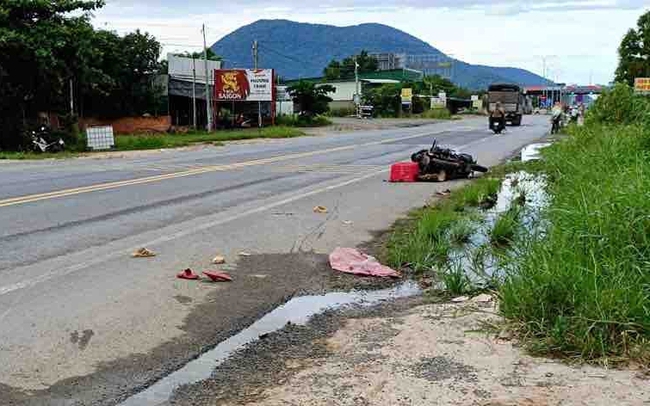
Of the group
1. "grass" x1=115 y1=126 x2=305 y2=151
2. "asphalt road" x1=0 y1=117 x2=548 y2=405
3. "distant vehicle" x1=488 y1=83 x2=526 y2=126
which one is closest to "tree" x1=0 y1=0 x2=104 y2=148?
"grass" x1=115 y1=126 x2=305 y2=151

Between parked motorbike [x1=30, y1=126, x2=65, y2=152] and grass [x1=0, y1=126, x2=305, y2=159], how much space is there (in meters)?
0.73

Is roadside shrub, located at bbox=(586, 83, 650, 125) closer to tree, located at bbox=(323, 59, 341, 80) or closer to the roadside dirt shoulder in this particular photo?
the roadside dirt shoulder

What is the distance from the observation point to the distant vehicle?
2158 inches

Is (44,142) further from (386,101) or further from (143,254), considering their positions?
(386,101)

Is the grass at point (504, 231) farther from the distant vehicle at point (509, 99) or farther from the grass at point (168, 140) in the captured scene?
the distant vehicle at point (509, 99)

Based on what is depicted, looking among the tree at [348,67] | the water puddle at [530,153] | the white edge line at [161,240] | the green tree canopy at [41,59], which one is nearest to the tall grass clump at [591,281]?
the white edge line at [161,240]

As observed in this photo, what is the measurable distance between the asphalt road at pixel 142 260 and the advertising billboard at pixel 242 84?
28958 millimetres

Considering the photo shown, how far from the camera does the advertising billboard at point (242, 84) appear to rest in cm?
4541

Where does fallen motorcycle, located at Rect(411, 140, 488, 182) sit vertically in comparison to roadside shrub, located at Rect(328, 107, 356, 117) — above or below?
above

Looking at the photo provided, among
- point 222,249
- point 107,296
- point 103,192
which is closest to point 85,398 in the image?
point 107,296

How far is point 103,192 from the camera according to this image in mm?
13289

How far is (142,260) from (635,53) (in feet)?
227

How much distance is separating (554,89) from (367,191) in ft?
369

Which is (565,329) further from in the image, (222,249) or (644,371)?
(222,249)
